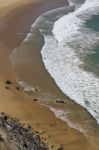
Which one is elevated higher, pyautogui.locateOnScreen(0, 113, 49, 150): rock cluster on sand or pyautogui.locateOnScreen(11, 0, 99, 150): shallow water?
pyautogui.locateOnScreen(0, 113, 49, 150): rock cluster on sand

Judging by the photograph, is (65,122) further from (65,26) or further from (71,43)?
(65,26)

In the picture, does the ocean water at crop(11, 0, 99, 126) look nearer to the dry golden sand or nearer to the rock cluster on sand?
the dry golden sand

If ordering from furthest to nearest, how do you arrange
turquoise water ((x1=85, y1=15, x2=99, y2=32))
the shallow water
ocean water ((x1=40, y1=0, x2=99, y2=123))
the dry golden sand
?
turquoise water ((x1=85, y1=15, x2=99, y2=32))
ocean water ((x1=40, y1=0, x2=99, y2=123))
the shallow water
the dry golden sand

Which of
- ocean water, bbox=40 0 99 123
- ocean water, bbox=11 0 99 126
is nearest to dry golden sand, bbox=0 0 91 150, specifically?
ocean water, bbox=11 0 99 126

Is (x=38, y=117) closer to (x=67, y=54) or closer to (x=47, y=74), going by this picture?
(x=47, y=74)

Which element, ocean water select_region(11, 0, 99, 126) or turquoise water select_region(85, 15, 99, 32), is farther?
turquoise water select_region(85, 15, 99, 32)

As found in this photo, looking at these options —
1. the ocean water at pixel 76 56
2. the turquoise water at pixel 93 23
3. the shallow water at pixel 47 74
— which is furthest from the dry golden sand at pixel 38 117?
the turquoise water at pixel 93 23

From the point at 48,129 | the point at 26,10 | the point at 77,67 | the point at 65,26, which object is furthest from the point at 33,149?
the point at 26,10
